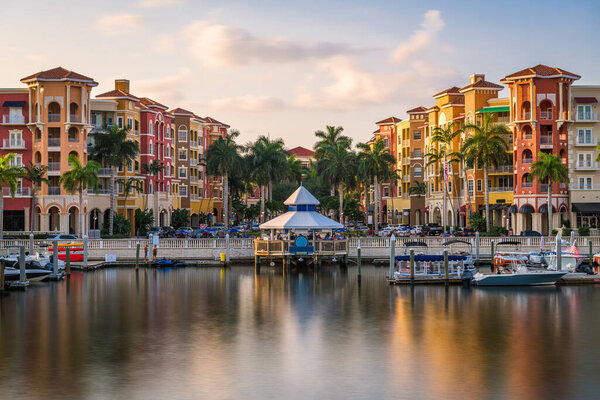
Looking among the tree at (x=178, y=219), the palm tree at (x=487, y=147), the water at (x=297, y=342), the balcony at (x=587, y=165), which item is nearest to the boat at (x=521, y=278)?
the water at (x=297, y=342)

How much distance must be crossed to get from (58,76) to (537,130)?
56735 mm

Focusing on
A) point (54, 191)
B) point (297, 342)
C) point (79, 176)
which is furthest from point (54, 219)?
point (297, 342)

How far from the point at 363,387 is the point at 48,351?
46.0ft

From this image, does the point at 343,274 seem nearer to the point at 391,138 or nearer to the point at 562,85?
the point at 562,85

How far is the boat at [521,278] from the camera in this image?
53844mm

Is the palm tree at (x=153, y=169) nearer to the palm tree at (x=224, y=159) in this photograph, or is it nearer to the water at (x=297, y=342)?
the palm tree at (x=224, y=159)

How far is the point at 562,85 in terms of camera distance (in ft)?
301

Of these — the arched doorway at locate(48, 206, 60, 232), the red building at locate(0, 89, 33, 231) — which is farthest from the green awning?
the red building at locate(0, 89, 33, 231)

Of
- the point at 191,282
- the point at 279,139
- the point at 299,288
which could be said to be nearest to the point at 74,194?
the point at 279,139

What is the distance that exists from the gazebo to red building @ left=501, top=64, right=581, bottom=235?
34.8m

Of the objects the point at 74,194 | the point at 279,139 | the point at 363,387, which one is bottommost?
the point at 363,387

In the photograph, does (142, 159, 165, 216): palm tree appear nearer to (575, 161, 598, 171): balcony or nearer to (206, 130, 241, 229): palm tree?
(206, 130, 241, 229): palm tree

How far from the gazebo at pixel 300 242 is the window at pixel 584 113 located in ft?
135

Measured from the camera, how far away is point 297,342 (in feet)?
115
